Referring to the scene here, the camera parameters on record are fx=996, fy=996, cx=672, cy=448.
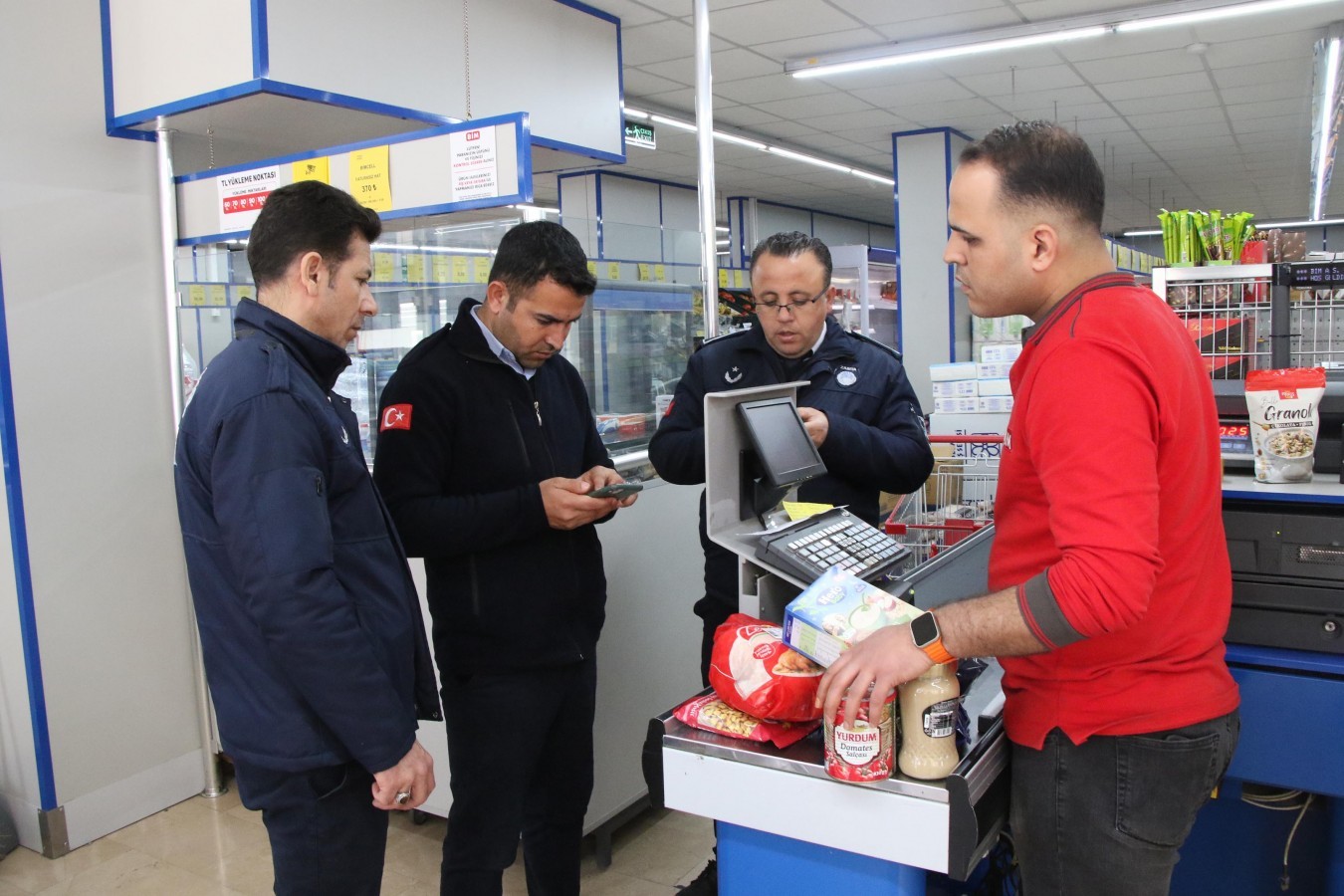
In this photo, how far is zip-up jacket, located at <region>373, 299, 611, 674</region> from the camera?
2074 mm

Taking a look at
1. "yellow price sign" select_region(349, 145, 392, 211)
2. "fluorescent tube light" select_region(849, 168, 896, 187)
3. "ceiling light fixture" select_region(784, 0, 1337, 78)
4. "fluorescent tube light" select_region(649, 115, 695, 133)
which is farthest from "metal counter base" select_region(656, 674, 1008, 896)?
"fluorescent tube light" select_region(849, 168, 896, 187)

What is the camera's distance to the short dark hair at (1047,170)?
1.30 metres

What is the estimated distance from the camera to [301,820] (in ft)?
5.37

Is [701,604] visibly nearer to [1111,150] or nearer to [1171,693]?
[1171,693]

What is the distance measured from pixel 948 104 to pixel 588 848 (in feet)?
22.8

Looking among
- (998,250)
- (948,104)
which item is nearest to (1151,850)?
(998,250)

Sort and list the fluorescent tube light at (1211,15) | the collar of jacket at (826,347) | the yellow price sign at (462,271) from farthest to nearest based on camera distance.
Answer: the fluorescent tube light at (1211,15) < the yellow price sign at (462,271) < the collar of jacket at (826,347)

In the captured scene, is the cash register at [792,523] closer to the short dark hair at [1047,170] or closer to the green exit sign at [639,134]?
the short dark hair at [1047,170]

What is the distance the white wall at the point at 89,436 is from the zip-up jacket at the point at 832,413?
6.86ft

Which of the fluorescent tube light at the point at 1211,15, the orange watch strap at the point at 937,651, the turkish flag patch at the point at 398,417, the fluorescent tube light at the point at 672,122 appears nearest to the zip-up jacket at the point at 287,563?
the turkish flag patch at the point at 398,417

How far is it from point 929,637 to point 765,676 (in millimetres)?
268

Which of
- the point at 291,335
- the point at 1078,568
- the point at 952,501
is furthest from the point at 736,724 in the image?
the point at 952,501

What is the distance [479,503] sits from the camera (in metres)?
2.08

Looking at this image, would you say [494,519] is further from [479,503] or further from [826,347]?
[826,347]
